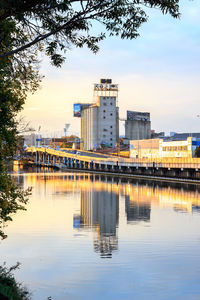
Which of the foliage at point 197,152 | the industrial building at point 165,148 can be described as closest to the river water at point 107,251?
the foliage at point 197,152

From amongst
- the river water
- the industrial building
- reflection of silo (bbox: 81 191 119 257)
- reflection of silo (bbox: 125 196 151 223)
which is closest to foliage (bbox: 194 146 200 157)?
the industrial building

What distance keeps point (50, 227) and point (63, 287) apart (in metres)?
19.0

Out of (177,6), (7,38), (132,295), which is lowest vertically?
(132,295)

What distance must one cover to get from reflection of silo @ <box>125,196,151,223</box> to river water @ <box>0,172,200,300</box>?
10cm

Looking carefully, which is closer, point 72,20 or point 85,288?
point 72,20

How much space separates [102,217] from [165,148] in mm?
112182

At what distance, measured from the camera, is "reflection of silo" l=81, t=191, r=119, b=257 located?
32.3 meters

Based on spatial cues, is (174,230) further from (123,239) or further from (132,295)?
(132,295)

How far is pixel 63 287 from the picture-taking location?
72.2ft

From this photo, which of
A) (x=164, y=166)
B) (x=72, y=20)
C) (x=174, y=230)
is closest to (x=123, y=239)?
(x=174, y=230)

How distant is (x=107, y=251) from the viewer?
1174 inches

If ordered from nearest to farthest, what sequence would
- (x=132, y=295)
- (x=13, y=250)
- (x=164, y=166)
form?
(x=132, y=295) → (x=13, y=250) → (x=164, y=166)

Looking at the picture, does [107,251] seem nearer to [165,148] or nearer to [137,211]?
[137,211]

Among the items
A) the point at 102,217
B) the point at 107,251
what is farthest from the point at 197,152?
the point at 107,251
